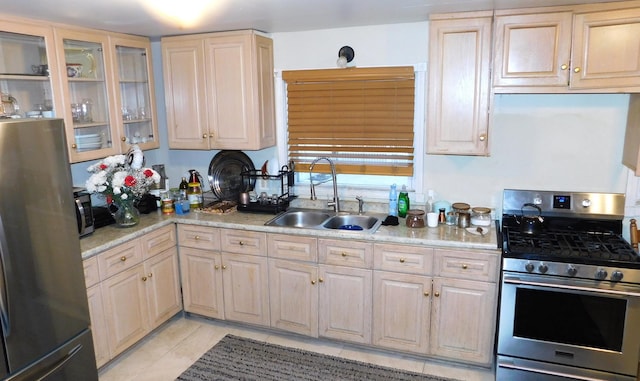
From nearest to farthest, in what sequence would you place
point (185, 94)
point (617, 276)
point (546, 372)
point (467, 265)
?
point (617, 276) → point (546, 372) → point (467, 265) → point (185, 94)

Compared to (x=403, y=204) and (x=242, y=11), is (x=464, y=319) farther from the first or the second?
(x=242, y=11)

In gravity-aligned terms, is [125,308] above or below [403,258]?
below

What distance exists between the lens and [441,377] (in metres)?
2.83

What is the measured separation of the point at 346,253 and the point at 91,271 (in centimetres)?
157

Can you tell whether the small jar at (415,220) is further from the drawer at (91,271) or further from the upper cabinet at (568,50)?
the drawer at (91,271)

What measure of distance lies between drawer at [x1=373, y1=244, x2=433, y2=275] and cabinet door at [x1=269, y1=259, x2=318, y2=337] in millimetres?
455

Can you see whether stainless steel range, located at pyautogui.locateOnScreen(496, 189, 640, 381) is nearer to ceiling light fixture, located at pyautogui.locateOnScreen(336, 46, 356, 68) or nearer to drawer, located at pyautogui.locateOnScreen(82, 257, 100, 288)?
ceiling light fixture, located at pyautogui.locateOnScreen(336, 46, 356, 68)

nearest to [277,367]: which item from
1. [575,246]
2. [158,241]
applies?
[158,241]

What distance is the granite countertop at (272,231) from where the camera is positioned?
274 cm

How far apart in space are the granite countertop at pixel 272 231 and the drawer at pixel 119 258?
0.14 ft

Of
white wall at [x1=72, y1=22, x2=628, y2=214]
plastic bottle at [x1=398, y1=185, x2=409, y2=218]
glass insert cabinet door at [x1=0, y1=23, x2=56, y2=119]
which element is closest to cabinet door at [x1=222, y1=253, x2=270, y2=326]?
plastic bottle at [x1=398, y1=185, x2=409, y2=218]

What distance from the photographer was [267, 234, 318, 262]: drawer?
120 inches

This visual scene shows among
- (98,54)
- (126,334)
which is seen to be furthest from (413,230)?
(98,54)

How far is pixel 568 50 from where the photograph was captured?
2578 millimetres
